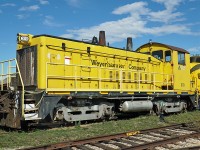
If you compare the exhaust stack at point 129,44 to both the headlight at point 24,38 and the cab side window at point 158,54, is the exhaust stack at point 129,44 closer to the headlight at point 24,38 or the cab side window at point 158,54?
the cab side window at point 158,54

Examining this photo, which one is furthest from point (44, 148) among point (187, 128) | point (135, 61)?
point (135, 61)

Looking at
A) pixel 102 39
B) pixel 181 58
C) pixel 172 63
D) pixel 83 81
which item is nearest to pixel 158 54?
pixel 172 63

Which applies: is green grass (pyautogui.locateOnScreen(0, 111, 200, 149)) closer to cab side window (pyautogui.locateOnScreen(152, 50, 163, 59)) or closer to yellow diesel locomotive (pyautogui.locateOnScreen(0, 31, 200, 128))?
yellow diesel locomotive (pyautogui.locateOnScreen(0, 31, 200, 128))

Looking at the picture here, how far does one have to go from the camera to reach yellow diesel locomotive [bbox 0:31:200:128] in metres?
10.1

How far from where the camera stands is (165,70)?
15820mm

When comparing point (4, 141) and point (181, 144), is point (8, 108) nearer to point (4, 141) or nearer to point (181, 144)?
point (4, 141)

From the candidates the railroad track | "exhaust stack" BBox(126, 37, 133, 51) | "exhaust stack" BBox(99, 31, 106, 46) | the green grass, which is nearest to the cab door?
"exhaust stack" BBox(126, 37, 133, 51)

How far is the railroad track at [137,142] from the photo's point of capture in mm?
7082

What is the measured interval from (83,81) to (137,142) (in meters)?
4.57

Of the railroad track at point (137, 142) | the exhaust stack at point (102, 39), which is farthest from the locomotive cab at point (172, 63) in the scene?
the railroad track at point (137, 142)

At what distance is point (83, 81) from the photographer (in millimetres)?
11984

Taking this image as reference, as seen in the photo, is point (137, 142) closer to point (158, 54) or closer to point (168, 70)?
point (168, 70)

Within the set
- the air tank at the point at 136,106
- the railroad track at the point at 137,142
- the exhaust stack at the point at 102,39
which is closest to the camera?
the railroad track at the point at 137,142

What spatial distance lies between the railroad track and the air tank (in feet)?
9.99
